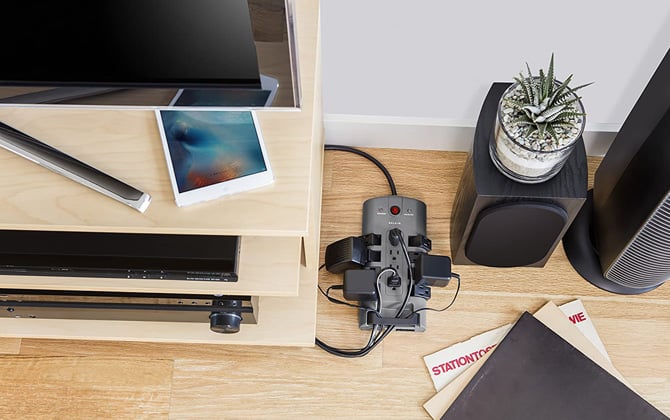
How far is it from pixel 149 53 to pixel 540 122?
0.49m

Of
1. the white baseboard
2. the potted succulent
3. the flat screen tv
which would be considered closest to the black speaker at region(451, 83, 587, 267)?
the potted succulent

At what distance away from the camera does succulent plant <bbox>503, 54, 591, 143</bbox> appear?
85cm

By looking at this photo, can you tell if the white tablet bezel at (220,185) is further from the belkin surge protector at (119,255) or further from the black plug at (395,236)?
the black plug at (395,236)

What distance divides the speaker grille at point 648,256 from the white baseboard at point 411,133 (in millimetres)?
258

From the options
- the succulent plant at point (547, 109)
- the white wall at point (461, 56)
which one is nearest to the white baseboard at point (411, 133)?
the white wall at point (461, 56)

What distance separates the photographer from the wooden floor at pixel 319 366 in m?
1.13

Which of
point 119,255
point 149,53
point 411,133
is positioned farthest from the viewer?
point 411,133

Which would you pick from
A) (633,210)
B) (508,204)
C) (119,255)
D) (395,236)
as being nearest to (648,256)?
(633,210)

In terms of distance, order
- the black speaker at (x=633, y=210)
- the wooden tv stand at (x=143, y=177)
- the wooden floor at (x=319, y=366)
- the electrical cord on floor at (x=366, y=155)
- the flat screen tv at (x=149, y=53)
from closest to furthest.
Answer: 1. the flat screen tv at (x=149, y=53)
2. the wooden tv stand at (x=143, y=177)
3. the black speaker at (x=633, y=210)
4. the wooden floor at (x=319, y=366)
5. the electrical cord on floor at (x=366, y=155)

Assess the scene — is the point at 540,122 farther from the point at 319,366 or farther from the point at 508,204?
the point at 319,366

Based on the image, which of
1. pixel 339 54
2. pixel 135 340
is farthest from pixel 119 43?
pixel 135 340

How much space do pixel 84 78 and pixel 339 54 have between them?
1.68 feet

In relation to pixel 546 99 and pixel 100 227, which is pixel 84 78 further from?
pixel 546 99

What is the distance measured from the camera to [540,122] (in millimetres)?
862
